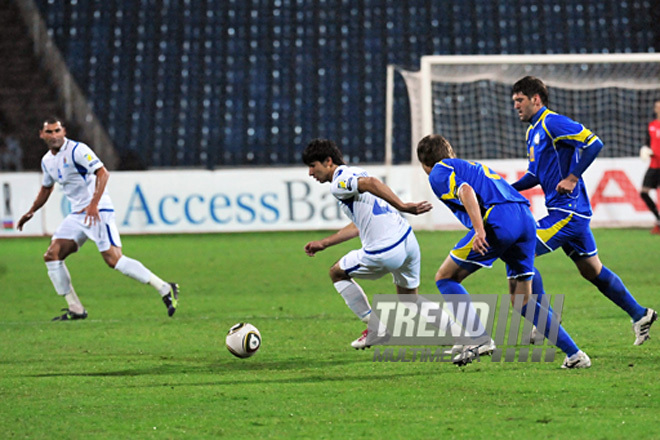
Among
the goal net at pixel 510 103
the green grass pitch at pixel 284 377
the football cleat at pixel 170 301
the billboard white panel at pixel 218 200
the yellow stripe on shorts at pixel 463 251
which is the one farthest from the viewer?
the goal net at pixel 510 103

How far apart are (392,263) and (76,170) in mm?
3463

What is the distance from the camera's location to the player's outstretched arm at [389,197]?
5094 mm

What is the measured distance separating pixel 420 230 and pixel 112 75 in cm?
908

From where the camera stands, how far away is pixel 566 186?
541cm

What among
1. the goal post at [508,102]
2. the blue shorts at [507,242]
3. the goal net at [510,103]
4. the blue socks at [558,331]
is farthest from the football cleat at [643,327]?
the goal net at [510,103]

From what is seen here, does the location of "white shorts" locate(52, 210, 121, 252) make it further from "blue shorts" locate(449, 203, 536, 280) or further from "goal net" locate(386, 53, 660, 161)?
"goal net" locate(386, 53, 660, 161)

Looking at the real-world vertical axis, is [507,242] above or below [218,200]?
above

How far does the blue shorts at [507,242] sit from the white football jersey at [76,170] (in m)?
3.87

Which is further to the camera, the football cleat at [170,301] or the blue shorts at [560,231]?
the football cleat at [170,301]

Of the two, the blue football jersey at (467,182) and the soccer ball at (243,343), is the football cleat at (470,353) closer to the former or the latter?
the blue football jersey at (467,182)

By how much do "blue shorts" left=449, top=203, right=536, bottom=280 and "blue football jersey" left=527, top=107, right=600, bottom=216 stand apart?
2.21 feet

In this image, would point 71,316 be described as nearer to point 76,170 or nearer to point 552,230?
point 76,170

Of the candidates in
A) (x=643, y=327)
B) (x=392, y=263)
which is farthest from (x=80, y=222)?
(x=643, y=327)

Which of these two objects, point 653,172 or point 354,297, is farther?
point 653,172
